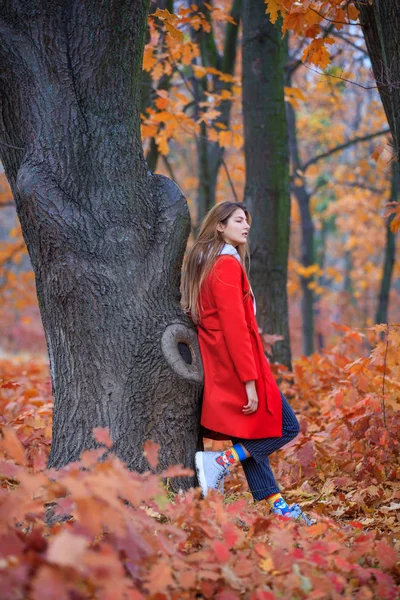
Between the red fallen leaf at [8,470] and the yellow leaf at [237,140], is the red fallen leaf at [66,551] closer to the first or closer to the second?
the red fallen leaf at [8,470]

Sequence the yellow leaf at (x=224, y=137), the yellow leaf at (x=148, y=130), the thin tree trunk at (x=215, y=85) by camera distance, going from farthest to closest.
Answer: the thin tree trunk at (x=215, y=85)
the yellow leaf at (x=224, y=137)
the yellow leaf at (x=148, y=130)

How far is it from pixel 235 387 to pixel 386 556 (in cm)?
127

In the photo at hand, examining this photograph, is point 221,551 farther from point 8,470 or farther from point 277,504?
point 277,504

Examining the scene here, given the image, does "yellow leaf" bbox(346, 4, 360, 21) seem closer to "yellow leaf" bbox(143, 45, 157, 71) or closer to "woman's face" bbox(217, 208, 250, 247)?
"woman's face" bbox(217, 208, 250, 247)

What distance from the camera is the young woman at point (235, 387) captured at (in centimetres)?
322

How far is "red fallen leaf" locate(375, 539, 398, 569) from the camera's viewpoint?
223cm

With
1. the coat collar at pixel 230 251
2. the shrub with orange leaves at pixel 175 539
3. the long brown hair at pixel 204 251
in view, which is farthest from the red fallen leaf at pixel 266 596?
the coat collar at pixel 230 251

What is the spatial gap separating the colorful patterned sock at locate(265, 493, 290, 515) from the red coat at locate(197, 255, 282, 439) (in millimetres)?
358

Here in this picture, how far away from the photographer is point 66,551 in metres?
1.43

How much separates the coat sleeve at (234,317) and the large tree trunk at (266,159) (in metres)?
2.48

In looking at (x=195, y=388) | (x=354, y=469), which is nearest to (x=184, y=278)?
(x=195, y=388)

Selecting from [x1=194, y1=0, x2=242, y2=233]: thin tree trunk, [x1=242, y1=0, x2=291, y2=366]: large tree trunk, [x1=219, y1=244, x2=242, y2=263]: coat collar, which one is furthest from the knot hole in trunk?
[x1=194, y1=0, x2=242, y2=233]: thin tree trunk

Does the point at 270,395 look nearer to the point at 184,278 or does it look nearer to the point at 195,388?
the point at 195,388

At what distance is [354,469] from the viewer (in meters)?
3.81
